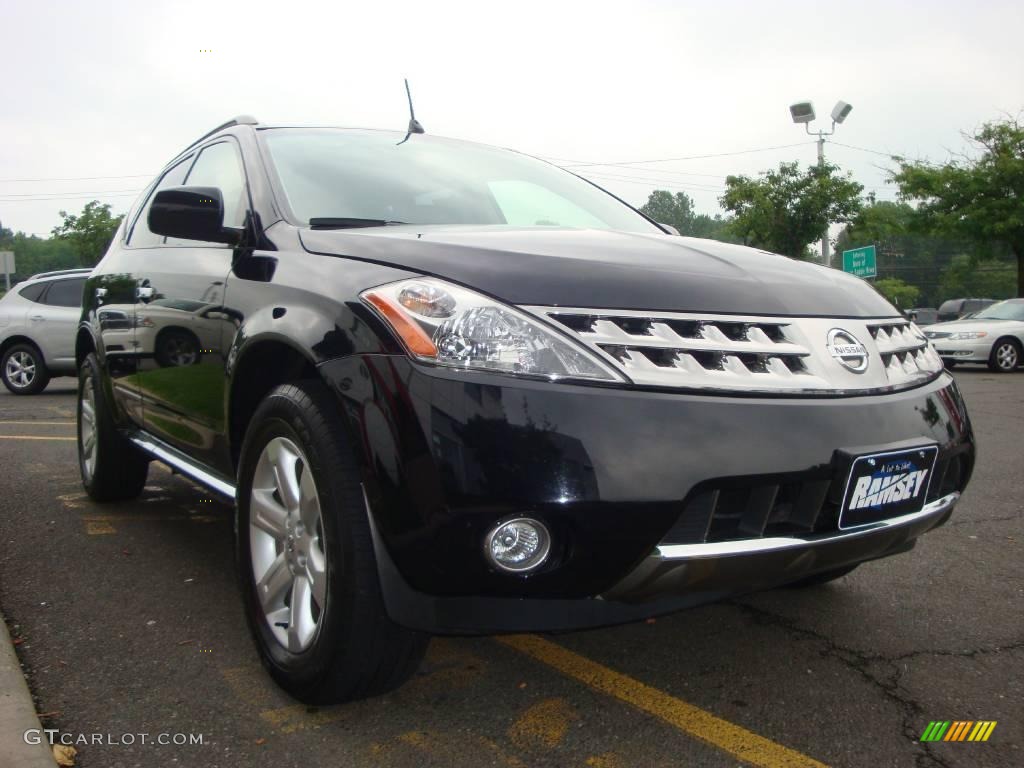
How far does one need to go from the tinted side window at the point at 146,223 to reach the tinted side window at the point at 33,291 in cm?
871

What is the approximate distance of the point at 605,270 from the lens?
220cm

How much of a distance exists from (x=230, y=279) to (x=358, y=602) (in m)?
1.24

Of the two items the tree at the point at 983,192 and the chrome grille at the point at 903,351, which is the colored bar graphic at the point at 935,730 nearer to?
the chrome grille at the point at 903,351

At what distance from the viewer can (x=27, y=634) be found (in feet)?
9.48

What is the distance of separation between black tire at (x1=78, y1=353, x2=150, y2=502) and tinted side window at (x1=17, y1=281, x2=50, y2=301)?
833 centimetres

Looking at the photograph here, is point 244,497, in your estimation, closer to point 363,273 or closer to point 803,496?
point 363,273

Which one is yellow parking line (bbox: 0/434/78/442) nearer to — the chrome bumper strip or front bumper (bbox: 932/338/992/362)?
the chrome bumper strip

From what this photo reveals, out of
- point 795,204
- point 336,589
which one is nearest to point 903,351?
point 336,589

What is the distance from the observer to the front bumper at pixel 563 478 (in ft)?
6.25

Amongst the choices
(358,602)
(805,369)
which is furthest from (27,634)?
(805,369)

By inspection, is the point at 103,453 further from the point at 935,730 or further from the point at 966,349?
the point at 966,349

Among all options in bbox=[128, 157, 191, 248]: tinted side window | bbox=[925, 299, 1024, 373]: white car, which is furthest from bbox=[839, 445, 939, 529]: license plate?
bbox=[925, 299, 1024, 373]: white car

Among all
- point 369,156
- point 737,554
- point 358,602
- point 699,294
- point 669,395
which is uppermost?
point 369,156

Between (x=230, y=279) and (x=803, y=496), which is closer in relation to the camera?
(x=803, y=496)
